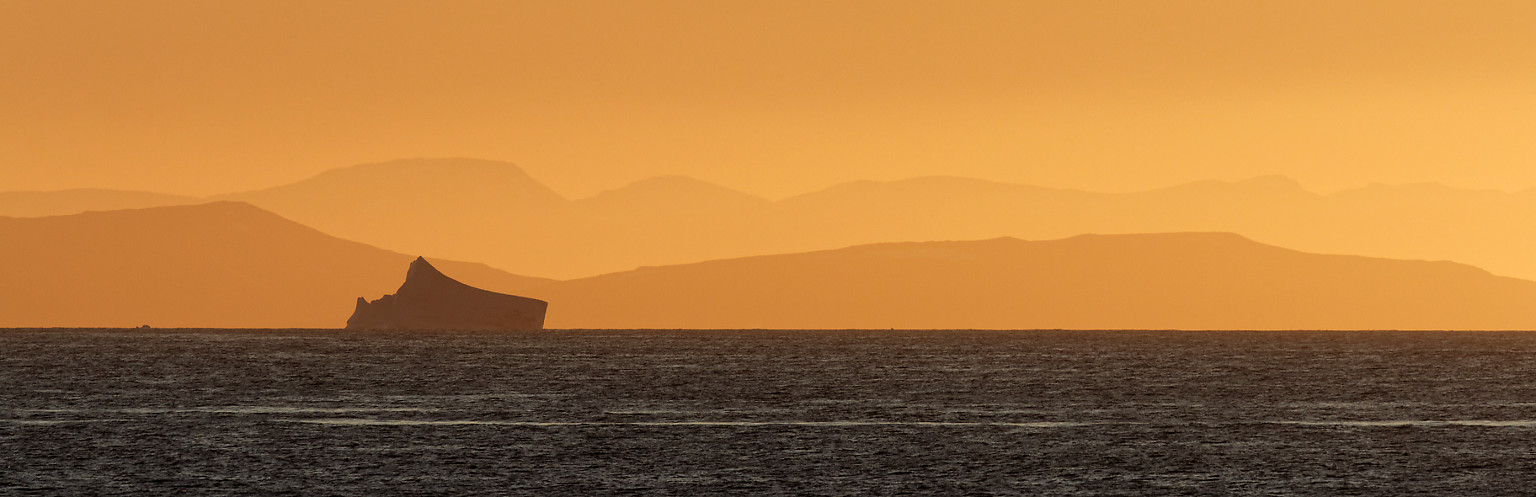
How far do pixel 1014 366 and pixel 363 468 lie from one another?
341ft

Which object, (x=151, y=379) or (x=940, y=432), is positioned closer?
(x=940, y=432)

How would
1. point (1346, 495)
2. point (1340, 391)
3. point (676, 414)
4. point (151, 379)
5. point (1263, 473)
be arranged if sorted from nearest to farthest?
point (1346, 495)
point (1263, 473)
point (676, 414)
point (1340, 391)
point (151, 379)

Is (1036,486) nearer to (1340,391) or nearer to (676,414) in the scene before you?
(676,414)

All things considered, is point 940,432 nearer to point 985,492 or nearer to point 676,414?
point 676,414

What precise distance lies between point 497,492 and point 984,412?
1395 inches

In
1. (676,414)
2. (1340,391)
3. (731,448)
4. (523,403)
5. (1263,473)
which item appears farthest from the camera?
(1340,391)

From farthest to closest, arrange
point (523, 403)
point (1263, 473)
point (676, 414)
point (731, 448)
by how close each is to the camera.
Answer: point (523, 403) → point (676, 414) → point (731, 448) → point (1263, 473)

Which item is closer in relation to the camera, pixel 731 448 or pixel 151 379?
pixel 731 448

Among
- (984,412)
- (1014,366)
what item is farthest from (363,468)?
(1014,366)

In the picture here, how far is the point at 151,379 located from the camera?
332 ft

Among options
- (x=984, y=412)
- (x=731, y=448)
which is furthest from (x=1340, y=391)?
(x=731, y=448)

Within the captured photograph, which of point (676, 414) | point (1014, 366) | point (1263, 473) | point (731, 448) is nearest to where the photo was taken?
point (1263, 473)

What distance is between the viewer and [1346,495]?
33.3 metres

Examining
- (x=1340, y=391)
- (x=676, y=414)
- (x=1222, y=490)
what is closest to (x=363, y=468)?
(x=1222, y=490)
